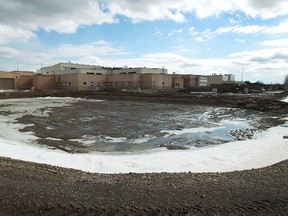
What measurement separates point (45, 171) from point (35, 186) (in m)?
1.94

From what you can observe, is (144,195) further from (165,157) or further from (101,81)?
(101,81)

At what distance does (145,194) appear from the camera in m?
5.37

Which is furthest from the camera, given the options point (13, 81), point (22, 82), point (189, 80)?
point (189, 80)

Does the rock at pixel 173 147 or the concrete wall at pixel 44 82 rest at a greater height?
the concrete wall at pixel 44 82

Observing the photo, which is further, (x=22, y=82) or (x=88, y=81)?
(x=22, y=82)

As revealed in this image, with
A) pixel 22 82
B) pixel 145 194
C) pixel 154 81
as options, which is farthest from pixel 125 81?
pixel 145 194

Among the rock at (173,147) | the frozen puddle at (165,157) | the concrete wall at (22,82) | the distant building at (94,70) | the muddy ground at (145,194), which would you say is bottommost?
the rock at (173,147)

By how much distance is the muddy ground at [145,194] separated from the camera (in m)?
4.65

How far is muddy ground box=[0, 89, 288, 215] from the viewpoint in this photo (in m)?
4.65

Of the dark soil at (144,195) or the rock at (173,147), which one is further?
the rock at (173,147)

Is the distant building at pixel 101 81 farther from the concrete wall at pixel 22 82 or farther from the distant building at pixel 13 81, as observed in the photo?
the distant building at pixel 13 81

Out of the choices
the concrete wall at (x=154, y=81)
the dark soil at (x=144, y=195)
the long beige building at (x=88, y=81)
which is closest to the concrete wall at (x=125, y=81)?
the long beige building at (x=88, y=81)

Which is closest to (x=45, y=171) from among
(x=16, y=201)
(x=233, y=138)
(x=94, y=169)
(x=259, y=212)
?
(x=94, y=169)

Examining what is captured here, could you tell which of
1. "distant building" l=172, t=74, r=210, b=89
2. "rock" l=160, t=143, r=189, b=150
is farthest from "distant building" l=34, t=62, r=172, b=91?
"rock" l=160, t=143, r=189, b=150
